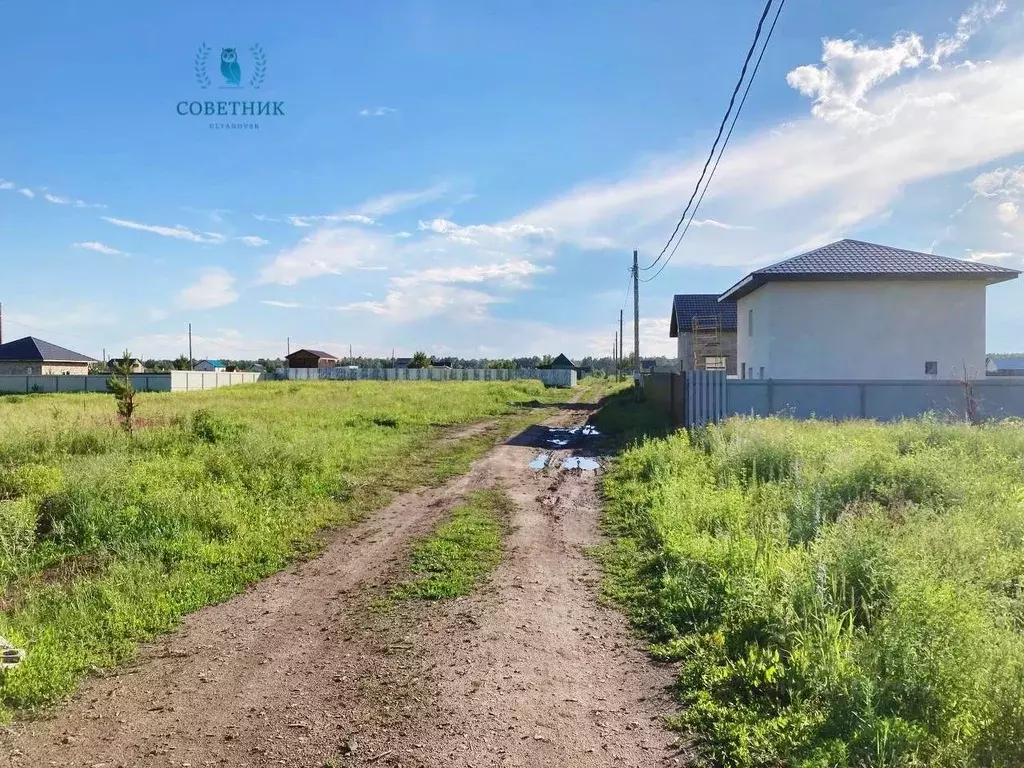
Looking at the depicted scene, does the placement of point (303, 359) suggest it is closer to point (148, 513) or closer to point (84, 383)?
Result: point (84, 383)

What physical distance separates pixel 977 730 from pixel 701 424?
35.2 feet

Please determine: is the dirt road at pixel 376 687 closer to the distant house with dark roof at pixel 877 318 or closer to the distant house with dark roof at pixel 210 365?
the distant house with dark roof at pixel 877 318

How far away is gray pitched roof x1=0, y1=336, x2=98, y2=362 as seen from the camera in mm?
49750

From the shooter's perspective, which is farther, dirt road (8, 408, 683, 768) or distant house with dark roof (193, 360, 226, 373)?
distant house with dark roof (193, 360, 226, 373)

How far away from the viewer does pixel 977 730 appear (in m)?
2.88

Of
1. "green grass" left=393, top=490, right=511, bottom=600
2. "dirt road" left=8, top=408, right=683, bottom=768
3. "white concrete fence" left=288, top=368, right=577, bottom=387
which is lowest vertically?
"dirt road" left=8, top=408, right=683, bottom=768

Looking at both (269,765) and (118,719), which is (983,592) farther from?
(118,719)

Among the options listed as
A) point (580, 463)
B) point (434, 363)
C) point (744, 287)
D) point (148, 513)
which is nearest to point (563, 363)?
point (434, 363)

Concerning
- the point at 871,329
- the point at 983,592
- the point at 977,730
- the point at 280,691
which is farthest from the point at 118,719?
the point at 871,329

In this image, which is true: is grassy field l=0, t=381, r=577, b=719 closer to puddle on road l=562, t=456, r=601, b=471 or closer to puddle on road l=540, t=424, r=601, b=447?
puddle on road l=562, t=456, r=601, b=471

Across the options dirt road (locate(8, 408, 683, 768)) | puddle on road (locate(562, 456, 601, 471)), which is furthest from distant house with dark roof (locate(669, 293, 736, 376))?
dirt road (locate(8, 408, 683, 768))

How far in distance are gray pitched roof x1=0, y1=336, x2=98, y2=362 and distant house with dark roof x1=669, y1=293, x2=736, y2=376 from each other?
4950 cm

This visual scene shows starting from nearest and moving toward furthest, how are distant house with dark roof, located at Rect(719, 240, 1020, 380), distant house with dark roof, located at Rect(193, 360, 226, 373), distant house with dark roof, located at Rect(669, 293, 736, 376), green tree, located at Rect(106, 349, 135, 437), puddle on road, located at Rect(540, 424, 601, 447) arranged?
1. green tree, located at Rect(106, 349, 135, 437)
2. puddle on road, located at Rect(540, 424, 601, 447)
3. distant house with dark roof, located at Rect(719, 240, 1020, 380)
4. distant house with dark roof, located at Rect(669, 293, 736, 376)
5. distant house with dark roof, located at Rect(193, 360, 226, 373)

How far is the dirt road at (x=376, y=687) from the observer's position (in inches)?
125
